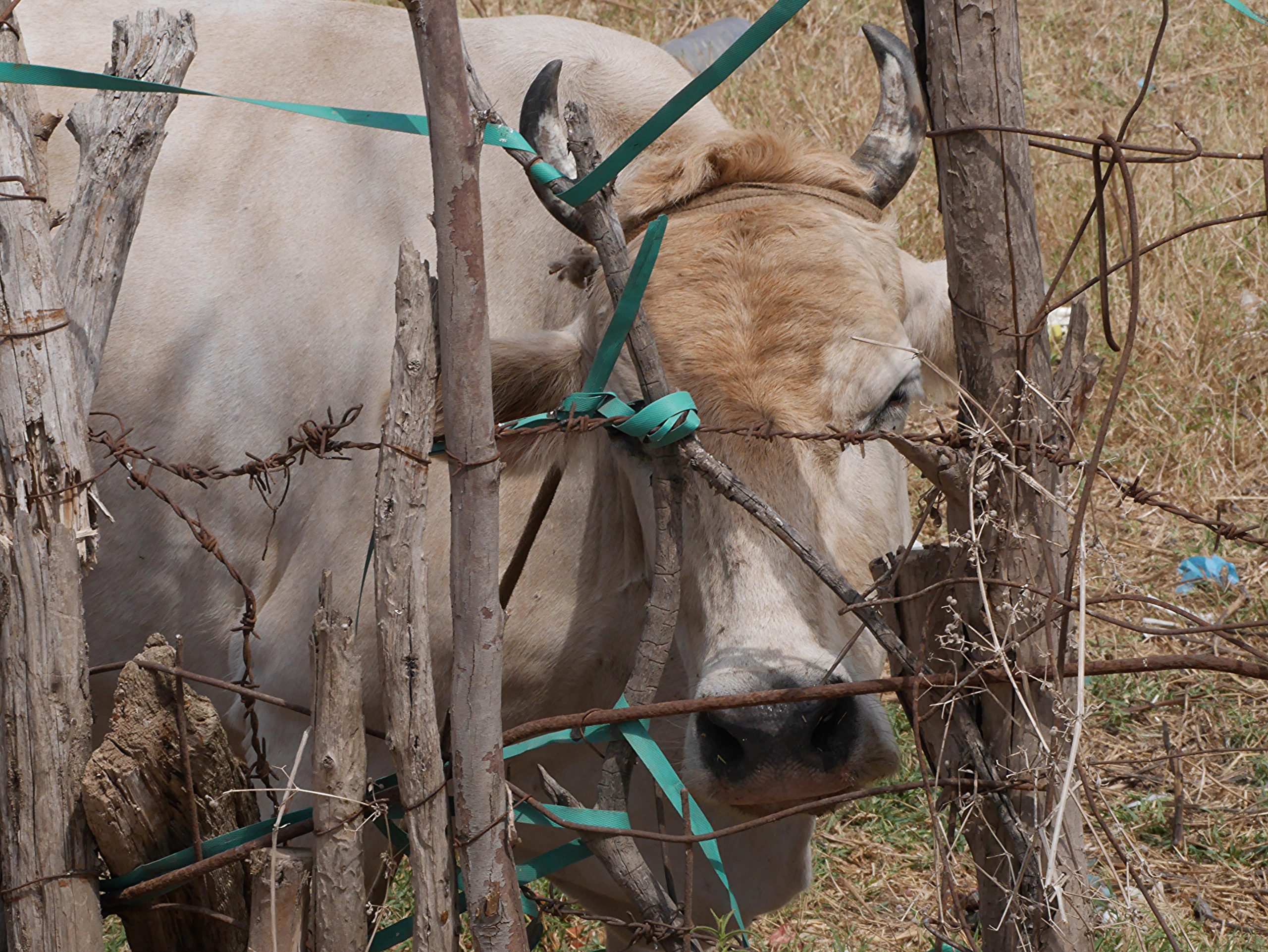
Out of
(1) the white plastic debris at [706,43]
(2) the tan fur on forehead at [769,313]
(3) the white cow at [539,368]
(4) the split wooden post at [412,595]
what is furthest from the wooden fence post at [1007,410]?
(1) the white plastic debris at [706,43]

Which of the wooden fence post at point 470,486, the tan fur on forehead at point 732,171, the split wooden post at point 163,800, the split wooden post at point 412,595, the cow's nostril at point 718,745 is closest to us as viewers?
the wooden fence post at point 470,486

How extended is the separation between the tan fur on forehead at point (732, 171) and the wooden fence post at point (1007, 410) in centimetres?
99

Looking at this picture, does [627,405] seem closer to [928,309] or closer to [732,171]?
[732,171]

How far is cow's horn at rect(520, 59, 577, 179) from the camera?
246 centimetres

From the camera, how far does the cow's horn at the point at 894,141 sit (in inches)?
109

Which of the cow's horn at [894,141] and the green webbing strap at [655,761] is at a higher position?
the cow's horn at [894,141]

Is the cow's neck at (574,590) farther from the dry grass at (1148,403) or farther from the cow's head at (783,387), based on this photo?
the dry grass at (1148,403)

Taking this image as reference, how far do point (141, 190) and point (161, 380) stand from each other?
1.13 metres

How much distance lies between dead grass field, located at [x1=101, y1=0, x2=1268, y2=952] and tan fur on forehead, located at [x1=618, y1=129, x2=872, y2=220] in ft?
2.26

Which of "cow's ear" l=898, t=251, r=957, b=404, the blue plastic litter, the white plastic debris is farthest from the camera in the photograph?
the white plastic debris

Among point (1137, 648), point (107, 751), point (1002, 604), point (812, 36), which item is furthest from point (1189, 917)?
point (812, 36)

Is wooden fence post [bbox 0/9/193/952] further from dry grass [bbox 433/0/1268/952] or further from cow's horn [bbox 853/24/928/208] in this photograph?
cow's horn [bbox 853/24/928/208]

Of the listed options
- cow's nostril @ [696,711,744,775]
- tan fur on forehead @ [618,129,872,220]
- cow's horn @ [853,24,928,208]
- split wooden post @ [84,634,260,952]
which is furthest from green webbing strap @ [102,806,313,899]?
cow's horn @ [853,24,928,208]

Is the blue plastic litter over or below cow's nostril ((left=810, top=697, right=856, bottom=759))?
over
